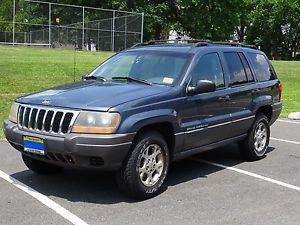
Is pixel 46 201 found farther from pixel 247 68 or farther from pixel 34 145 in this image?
pixel 247 68

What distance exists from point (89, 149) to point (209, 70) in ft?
7.83

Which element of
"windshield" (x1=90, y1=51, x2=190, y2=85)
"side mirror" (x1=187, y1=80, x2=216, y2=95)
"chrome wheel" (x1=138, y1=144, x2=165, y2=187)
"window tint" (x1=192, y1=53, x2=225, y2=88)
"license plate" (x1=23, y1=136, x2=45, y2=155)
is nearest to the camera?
"license plate" (x1=23, y1=136, x2=45, y2=155)

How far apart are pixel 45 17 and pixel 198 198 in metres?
31.1

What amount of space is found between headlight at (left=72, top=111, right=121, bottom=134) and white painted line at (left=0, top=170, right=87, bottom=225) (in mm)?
841

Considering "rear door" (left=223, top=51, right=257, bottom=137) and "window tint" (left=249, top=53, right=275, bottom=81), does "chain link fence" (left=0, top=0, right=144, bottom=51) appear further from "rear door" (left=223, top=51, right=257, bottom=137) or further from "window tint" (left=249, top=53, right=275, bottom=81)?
"rear door" (left=223, top=51, right=257, bottom=137)

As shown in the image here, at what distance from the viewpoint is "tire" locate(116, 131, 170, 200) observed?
5.60m

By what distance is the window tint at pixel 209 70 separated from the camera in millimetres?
6656

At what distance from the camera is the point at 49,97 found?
230 inches

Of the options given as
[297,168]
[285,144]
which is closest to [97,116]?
[297,168]

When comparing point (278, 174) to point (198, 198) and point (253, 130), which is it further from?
point (198, 198)

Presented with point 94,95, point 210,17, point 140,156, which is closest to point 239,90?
point 140,156

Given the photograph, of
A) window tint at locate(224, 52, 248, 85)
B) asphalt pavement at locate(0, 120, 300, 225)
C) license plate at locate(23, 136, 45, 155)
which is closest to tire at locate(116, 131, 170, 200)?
asphalt pavement at locate(0, 120, 300, 225)

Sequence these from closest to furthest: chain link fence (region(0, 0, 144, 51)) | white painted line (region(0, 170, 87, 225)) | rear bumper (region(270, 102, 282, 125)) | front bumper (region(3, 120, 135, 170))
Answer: white painted line (region(0, 170, 87, 225)), front bumper (region(3, 120, 135, 170)), rear bumper (region(270, 102, 282, 125)), chain link fence (region(0, 0, 144, 51))

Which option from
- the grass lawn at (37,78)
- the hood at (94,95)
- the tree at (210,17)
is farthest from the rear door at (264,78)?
the tree at (210,17)
